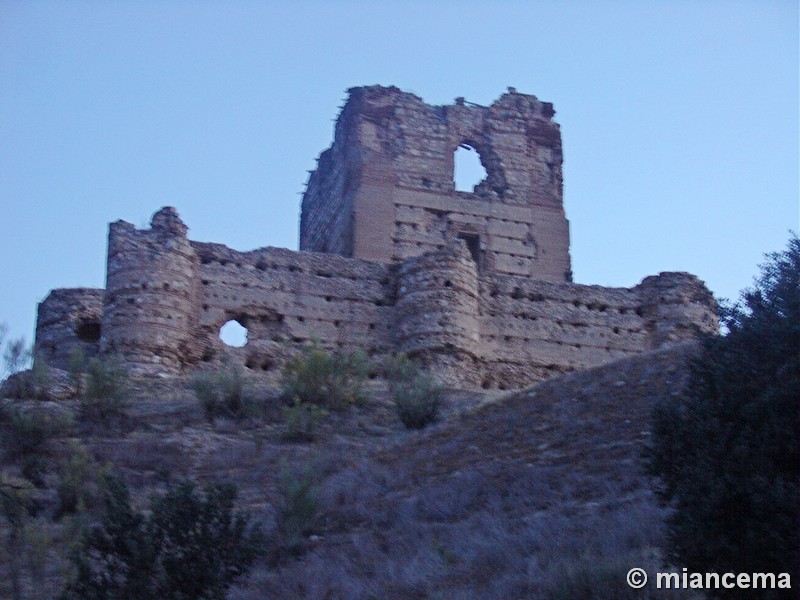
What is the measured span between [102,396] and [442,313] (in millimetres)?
6377

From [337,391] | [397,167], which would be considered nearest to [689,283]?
[397,167]

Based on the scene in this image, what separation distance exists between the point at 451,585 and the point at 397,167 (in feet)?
57.6

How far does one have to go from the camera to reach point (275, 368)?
21.7 metres

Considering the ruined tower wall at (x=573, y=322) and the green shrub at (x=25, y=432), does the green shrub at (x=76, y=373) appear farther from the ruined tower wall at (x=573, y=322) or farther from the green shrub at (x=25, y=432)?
the ruined tower wall at (x=573, y=322)

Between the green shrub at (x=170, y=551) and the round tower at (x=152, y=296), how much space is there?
1029 cm

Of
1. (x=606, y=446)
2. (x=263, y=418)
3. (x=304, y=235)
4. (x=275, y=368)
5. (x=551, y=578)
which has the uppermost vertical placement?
(x=304, y=235)

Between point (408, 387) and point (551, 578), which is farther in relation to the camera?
point (408, 387)

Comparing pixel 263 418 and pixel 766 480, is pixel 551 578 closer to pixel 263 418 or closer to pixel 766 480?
pixel 766 480

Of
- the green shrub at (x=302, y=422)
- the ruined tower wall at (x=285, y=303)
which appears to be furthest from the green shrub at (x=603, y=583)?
the ruined tower wall at (x=285, y=303)

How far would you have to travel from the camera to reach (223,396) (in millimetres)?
18938

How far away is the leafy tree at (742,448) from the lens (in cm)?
809

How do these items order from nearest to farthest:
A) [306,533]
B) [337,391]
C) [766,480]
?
[766,480] → [306,533] → [337,391]

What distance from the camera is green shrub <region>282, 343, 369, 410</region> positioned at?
19234mm

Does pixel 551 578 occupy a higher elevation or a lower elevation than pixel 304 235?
lower
